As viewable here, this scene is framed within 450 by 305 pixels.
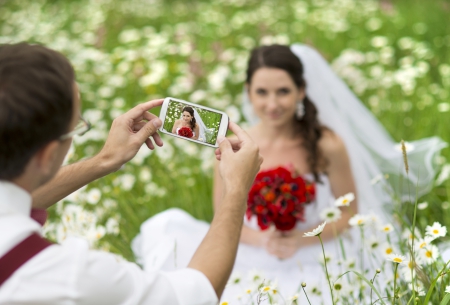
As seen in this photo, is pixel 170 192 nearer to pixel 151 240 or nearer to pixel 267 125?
pixel 151 240

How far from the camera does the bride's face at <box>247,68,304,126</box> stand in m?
3.17

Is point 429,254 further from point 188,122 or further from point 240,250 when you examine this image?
point 240,250

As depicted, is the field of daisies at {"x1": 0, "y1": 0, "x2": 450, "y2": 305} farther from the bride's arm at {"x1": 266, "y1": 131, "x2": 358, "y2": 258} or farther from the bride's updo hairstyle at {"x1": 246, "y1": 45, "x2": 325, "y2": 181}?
the bride's updo hairstyle at {"x1": 246, "y1": 45, "x2": 325, "y2": 181}

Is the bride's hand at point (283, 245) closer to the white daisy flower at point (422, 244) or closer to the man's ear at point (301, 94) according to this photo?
the man's ear at point (301, 94)

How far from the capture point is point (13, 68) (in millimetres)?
1202

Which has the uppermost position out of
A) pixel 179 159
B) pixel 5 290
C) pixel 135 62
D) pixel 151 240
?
pixel 5 290

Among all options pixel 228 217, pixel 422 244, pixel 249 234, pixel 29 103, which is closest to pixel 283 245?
pixel 249 234

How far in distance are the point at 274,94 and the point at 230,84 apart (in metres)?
2.65

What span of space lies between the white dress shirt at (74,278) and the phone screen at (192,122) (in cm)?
67

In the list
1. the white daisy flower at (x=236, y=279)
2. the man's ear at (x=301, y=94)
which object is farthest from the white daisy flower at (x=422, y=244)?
the man's ear at (x=301, y=94)

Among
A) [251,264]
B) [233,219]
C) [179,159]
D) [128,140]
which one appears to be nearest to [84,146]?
[179,159]

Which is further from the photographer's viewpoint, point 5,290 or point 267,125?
point 267,125

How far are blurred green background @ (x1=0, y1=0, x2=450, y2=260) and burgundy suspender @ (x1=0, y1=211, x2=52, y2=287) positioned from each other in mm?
1572

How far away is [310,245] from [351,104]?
4.26 feet
